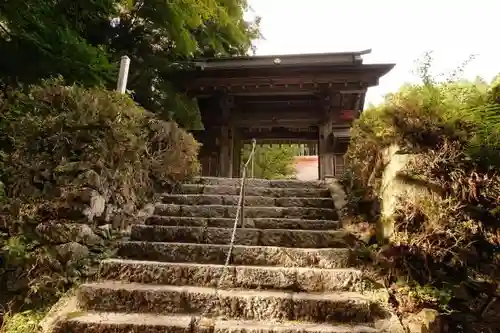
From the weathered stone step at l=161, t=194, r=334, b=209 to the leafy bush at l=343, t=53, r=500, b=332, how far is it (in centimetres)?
169

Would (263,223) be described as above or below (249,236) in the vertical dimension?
above

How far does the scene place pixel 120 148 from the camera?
3869 mm

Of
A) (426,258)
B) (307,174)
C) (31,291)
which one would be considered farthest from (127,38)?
(307,174)

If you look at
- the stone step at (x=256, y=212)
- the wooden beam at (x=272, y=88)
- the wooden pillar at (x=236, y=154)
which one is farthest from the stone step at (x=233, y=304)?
the wooden pillar at (x=236, y=154)

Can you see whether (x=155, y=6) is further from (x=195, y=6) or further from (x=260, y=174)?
(x=260, y=174)

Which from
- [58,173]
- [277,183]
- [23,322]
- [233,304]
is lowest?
[23,322]

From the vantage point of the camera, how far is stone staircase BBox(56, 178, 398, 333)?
2564mm

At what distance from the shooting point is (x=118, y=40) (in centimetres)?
832

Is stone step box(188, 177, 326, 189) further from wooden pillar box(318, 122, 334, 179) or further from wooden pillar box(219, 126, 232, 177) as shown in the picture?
wooden pillar box(318, 122, 334, 179)

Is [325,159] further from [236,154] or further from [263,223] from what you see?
[263,223]

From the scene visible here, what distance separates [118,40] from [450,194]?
26.9 ft

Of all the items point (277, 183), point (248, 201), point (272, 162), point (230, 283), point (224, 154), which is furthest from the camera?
point (272, 162)

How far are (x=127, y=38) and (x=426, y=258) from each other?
8.29 metres

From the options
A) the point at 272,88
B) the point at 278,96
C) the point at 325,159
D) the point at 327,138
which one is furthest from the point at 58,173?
the point at 327,138
